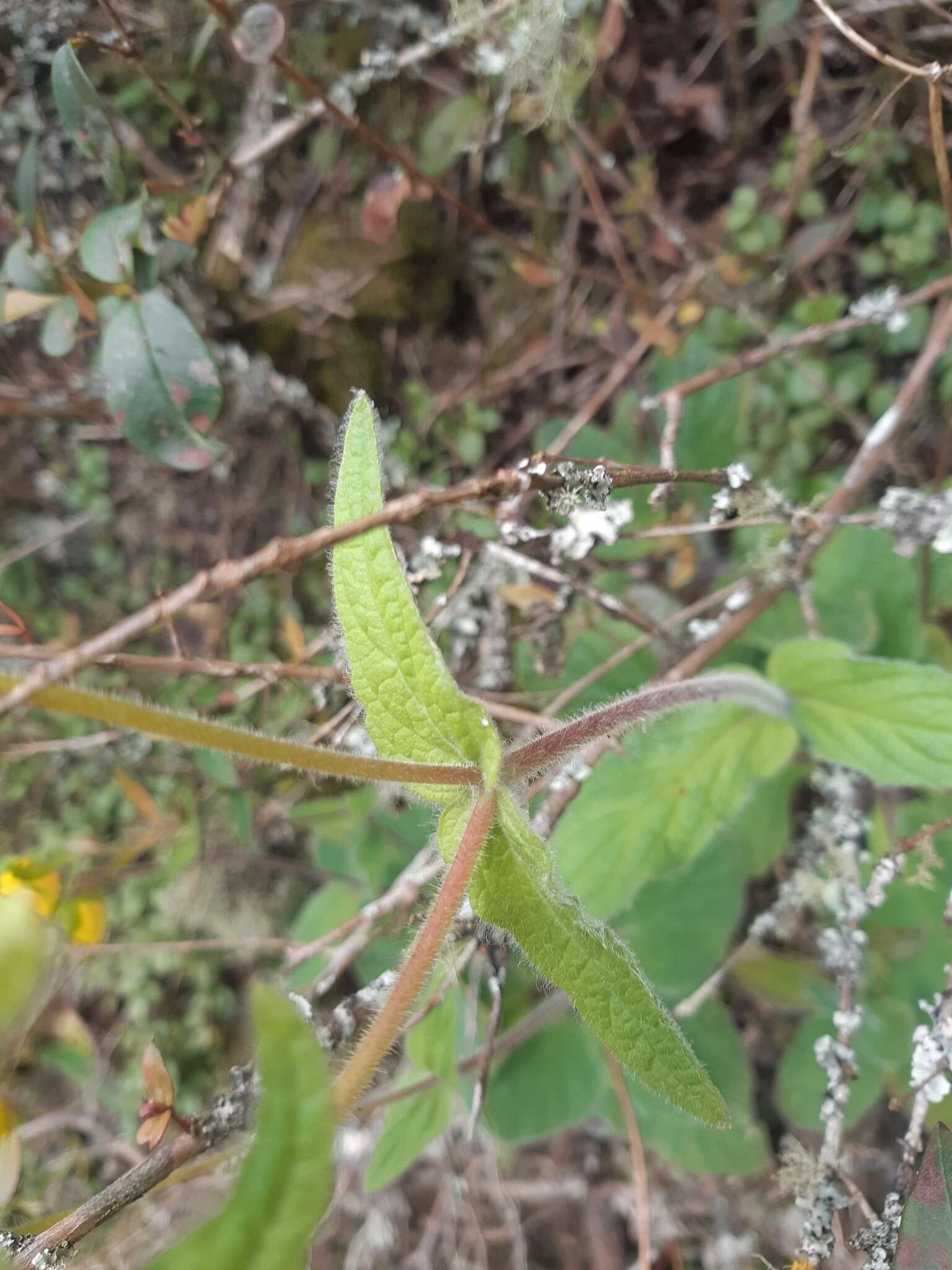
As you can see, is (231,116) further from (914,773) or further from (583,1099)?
(583,1099)

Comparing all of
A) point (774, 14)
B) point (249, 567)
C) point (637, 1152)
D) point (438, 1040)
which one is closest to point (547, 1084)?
point (637, 1152)

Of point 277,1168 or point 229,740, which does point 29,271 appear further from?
point 277,1168

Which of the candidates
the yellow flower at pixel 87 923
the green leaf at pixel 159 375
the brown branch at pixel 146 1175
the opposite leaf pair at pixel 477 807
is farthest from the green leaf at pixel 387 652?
the yellow flower at pixel 87 923

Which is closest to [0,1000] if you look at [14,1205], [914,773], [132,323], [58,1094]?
[914,773]

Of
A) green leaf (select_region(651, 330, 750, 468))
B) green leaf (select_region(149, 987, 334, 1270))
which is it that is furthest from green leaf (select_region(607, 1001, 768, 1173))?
green leaf (select_region(149, 987, 334, 1270))

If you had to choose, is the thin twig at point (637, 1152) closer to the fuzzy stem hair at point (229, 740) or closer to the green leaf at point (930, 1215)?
the green leaf at point (930, 1215)

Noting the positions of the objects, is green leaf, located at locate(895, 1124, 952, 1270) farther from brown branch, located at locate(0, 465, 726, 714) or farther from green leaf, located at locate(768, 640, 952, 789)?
brown branch, located at locate(0, 465, 726, 714)
